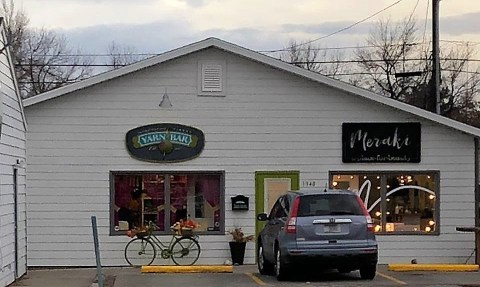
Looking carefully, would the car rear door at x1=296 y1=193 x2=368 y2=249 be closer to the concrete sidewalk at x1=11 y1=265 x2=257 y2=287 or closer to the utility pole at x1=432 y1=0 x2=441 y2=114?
the concrete sidewalk at x1=11 y1=265 x2=257 y2=287

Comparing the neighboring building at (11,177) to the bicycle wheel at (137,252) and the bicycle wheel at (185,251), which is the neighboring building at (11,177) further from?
the bicycle wheel at (185,251)

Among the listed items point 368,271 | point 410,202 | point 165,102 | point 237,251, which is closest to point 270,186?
point 237,251

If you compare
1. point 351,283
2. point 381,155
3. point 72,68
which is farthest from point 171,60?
point 72,68

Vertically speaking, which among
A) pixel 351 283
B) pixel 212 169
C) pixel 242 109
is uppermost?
pixel 242 109

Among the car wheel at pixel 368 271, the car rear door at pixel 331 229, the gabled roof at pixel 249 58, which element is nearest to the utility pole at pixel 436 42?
the gabled roof at pixel 249 58

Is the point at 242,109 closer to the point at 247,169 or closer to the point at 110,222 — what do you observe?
the point at 247,169

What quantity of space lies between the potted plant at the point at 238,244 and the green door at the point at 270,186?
1.44 ft

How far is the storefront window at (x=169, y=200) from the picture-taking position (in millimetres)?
21719

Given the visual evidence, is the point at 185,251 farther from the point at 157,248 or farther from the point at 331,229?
the point at 331,229

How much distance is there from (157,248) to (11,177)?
5094 mm

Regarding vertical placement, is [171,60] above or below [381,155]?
above

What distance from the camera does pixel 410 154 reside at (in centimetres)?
2194

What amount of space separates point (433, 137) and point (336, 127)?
7.82ft

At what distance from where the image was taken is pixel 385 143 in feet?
71.8
